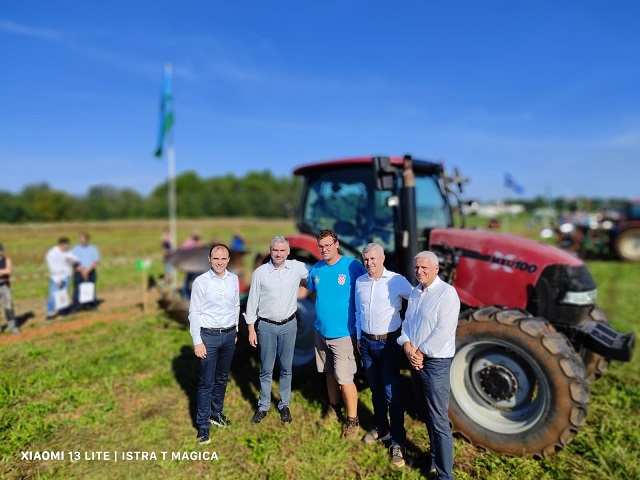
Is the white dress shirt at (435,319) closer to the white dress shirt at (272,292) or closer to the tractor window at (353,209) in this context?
the white dress shirt at (272,292)

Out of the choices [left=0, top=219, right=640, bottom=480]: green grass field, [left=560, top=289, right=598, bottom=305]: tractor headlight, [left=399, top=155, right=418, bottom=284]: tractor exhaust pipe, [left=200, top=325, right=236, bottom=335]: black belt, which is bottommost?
[left=0, top=219, right=640, bottom=480]: green grass field

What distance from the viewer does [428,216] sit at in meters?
4.77

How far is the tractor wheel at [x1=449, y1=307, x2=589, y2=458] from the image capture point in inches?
116

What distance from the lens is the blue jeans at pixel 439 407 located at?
106 inches

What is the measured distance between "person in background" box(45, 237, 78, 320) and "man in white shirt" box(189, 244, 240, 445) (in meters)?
5.61

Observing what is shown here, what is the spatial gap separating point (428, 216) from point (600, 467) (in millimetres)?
2743

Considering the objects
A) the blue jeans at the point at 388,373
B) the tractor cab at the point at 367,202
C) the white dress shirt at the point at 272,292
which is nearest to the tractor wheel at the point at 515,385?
the blue jeans at the point at 388,373

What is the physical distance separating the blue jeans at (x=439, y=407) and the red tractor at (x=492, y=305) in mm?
625

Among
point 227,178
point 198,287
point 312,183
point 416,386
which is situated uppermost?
point 227,178

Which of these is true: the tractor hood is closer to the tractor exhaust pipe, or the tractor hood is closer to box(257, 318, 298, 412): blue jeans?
the tractor exhaust pipe

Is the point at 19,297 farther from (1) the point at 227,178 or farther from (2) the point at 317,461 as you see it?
(1) the point at 227,178

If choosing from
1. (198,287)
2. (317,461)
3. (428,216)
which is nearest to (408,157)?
(428,216)

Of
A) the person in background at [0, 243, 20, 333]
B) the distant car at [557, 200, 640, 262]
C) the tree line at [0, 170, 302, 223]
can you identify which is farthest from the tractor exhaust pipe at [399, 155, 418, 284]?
the tree line at [0, 170, 302, 223]

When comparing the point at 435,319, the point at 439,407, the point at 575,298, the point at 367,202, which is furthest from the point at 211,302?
the point at 575,298
